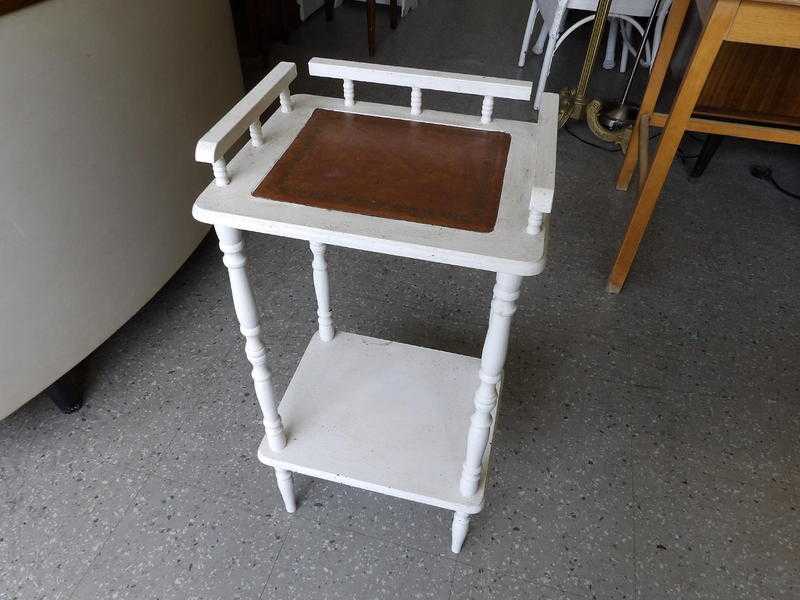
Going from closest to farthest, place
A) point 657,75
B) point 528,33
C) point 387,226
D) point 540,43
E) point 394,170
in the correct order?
point 387,226
point 394,170
point 657,75
point 528,33
point 540,43

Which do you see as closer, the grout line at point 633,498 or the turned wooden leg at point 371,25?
the grout line at point 633,498

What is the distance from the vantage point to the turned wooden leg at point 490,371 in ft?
2.09

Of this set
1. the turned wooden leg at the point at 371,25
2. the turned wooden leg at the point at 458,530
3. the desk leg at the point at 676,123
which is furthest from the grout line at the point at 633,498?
the turned wooden leg at the point at 371,25

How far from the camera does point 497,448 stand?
3.81 ft

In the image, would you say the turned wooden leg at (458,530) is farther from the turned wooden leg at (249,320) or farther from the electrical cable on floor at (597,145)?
the electrical cable on floor at (597,145)

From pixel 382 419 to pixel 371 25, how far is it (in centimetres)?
223

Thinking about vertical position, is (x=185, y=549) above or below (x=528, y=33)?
below

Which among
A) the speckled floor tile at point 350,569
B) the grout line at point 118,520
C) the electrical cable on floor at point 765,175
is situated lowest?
the grout line at point 118,520

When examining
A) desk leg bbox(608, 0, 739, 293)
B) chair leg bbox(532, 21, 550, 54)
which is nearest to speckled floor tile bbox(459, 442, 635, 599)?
desk leg bbox(608, 0, 739, 293)

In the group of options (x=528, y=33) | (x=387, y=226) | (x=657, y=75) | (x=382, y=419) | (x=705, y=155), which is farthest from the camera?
(x=528, y=33)

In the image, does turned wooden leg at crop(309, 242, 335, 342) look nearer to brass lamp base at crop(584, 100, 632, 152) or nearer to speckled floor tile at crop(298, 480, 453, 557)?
speckled floor tile at crop(298, 480, 453, 557)

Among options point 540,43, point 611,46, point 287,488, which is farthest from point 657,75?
point 287,488

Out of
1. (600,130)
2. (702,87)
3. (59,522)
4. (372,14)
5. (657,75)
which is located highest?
(702,87)

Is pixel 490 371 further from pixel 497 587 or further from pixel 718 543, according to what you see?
pixel 718 543
